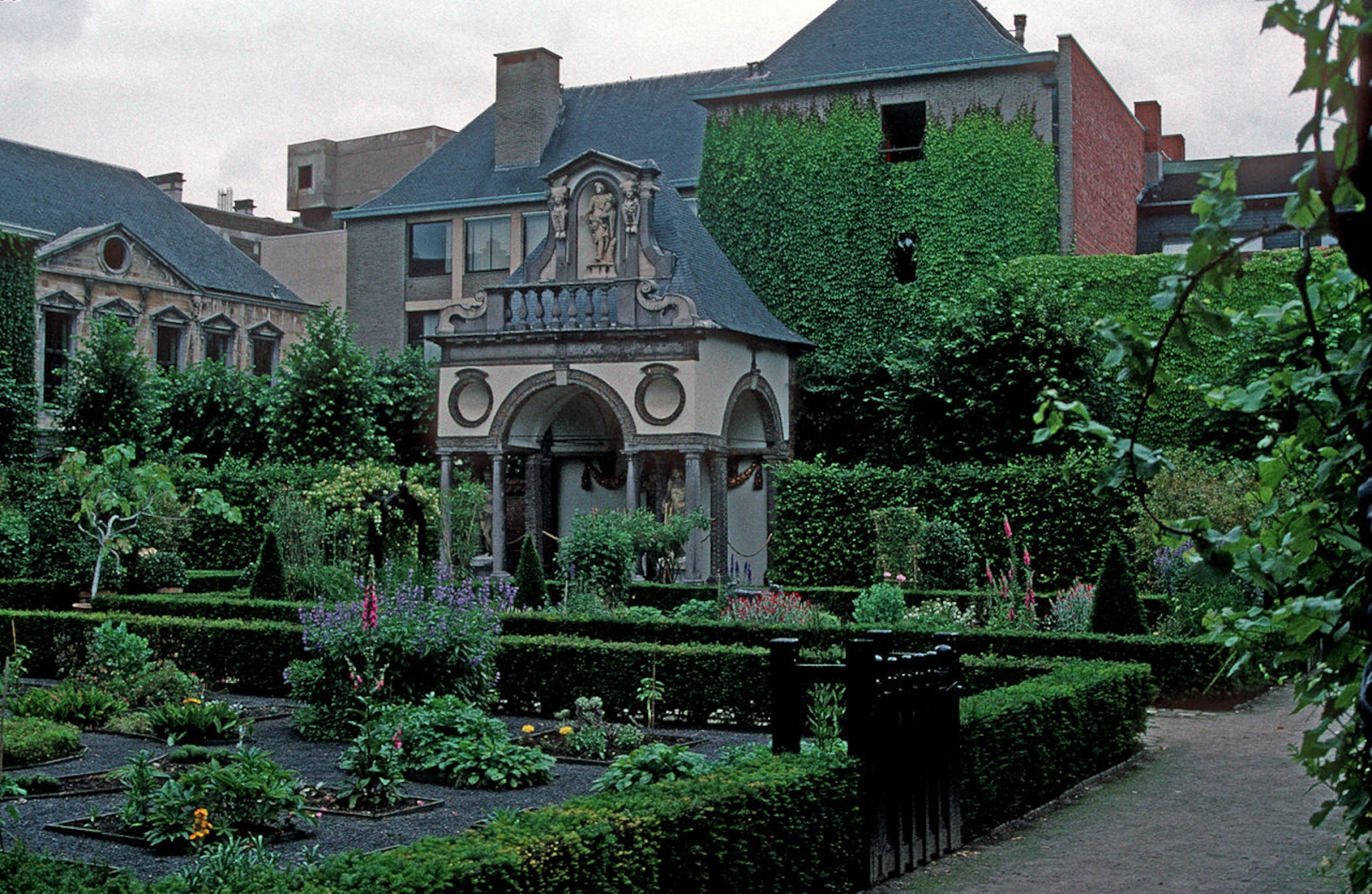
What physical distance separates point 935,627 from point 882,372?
15.0 meters

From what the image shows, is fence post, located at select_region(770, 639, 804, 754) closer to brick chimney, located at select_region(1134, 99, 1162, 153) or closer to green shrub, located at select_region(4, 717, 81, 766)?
green shrub, located at select_region(4, 717, 81, 766)

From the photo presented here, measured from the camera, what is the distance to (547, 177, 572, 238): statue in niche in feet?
92.9

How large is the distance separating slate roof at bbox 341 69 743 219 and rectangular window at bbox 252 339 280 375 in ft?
14.6

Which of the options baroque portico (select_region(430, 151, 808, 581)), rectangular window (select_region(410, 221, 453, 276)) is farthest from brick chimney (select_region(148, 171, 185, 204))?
baroque portico (select_region(430, 151, 808, 581))

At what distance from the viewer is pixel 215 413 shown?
3281cm

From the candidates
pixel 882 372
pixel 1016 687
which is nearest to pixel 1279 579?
pixel 1016 687

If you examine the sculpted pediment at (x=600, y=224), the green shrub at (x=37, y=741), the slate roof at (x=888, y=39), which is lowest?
the green shrub at (x=37, y=741)

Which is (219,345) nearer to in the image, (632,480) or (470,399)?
(470,399)

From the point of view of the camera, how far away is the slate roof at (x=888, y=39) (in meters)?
30.1

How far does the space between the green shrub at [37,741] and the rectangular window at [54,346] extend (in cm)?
2354

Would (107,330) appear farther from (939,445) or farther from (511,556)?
(939,445)

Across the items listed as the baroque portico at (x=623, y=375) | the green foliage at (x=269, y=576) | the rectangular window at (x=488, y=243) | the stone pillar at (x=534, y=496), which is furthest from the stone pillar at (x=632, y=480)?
the rectangular window at (x=488, y=243)

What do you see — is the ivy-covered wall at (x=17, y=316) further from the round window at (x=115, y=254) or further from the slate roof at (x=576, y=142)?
the slate roof at (x=576, y=142)

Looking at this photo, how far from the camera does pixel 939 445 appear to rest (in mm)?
26266
